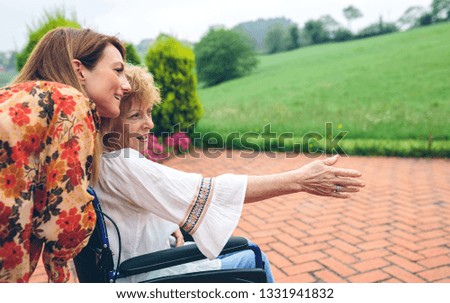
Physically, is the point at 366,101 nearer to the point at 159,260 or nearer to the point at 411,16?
the point at 159,260

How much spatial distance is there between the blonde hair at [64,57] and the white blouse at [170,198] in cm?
8

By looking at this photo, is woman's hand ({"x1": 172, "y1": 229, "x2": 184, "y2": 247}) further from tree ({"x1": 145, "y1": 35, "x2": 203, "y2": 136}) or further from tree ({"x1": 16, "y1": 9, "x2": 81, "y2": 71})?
tree ({"x1": 145, "y1": 35, "x2": 203, "y2": 136})

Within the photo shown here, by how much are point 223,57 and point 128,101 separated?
1361 inches

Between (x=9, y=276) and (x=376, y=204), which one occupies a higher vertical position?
(x=9, y=276)

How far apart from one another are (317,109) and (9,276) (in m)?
14.1

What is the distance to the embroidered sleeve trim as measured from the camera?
1366 millimetres

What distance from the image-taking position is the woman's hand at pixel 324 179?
144cm

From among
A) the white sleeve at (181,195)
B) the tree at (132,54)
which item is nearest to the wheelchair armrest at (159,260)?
the white sleeve at (181,195)

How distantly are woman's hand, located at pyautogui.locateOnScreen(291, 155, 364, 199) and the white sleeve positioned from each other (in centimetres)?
22

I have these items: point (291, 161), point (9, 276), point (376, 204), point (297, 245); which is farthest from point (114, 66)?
point (291, 161)

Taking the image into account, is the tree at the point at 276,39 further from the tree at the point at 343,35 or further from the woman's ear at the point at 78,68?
the woman's ear at the point at 78,68

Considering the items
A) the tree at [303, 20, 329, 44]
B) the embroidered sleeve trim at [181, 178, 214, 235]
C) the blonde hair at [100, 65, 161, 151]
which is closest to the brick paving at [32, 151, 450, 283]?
the embroidered sleeve trim at [181, 178, 214, 235]

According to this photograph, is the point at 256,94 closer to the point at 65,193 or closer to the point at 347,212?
the point at 347,212

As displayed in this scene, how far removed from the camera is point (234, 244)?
1.57 m
